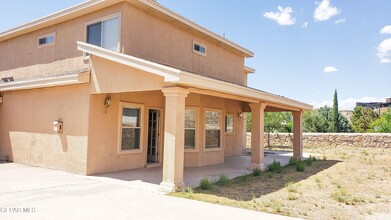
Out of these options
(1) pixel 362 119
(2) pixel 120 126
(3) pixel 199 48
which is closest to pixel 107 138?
(2) pixel 120 126

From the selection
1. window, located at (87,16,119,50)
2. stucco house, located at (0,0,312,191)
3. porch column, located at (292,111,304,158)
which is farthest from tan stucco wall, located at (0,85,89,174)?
porch column, located at (292,111,304,158)

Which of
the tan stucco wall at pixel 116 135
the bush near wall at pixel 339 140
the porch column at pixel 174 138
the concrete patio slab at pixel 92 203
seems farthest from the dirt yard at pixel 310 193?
the bush near wall at pixel 339 140

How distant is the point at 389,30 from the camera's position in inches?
1088

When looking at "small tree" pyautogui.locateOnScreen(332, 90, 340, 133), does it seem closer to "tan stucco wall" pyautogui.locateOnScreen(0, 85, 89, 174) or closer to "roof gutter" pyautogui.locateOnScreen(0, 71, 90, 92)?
"tan stucco wall" pyautogui.locateOnScreen(0, 85, 89, 174)

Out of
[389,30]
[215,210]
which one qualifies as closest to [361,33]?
[389,30]

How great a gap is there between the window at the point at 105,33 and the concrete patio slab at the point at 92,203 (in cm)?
456

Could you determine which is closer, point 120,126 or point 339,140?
point 120,126

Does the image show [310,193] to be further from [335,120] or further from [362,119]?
[362,119]

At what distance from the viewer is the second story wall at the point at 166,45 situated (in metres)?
9.90

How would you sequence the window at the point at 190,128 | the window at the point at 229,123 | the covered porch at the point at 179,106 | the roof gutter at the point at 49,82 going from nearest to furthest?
the covered porch at the point at 179,106, the roof gutter at the point at 49,82, the window at the point at 190,128, the window at the point at 229,123

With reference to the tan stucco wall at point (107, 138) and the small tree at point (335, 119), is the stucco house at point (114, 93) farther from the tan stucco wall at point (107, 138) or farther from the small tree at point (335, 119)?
the small tree at point (335, 119)

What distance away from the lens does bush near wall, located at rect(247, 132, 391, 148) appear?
860 inches

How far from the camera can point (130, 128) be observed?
1064 cm

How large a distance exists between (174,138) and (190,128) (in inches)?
184
